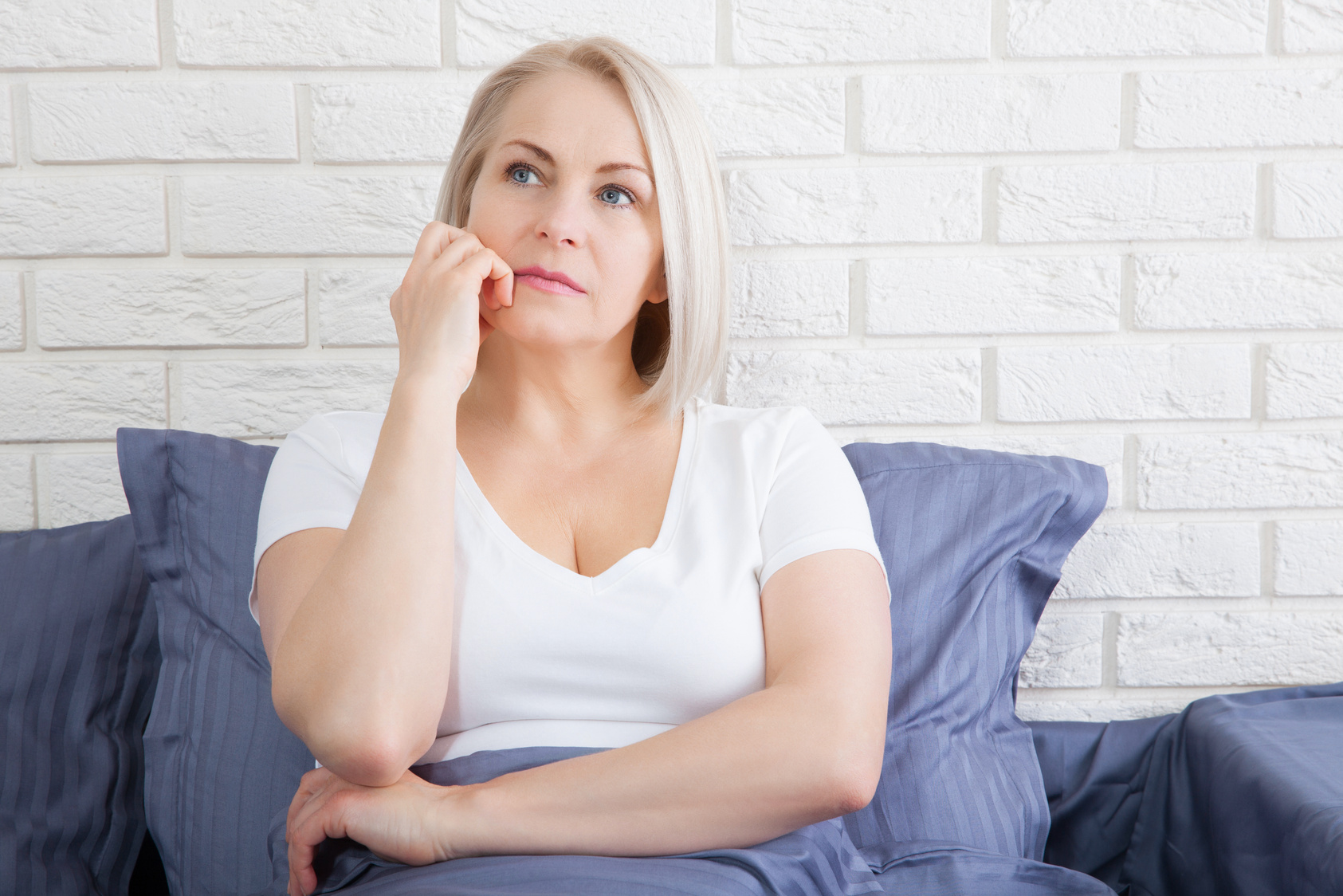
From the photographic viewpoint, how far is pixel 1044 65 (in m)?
1.40

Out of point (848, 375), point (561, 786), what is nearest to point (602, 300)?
point (848, 375)

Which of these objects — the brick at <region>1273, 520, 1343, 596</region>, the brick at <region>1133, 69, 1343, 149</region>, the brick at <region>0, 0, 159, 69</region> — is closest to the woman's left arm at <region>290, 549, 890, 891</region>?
the brick at <region>1273, 520, 1343, 596</region>

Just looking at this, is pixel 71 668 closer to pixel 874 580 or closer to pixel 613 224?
pixel 613 224

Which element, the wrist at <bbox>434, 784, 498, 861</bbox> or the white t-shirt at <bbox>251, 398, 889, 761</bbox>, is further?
the white t-shirt at <bbox>251, 398, 889, 761</bbox>

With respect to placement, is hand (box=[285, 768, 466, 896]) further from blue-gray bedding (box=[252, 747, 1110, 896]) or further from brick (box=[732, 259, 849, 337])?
brick (box=[732, 259, 849, 337])

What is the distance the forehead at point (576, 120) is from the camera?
1148mm

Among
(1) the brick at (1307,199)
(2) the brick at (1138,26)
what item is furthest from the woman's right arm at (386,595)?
(1) the brick at (1307,199)

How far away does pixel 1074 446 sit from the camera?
145cm

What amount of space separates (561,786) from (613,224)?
26.2 inches

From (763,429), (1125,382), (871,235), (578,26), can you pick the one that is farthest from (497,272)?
(1125,382)

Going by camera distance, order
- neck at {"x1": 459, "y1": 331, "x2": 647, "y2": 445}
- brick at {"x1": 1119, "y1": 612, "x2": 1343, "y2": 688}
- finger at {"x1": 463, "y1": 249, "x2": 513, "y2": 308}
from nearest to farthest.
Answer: finger at {"x1": 463, "y1": 249, "x2": 513, "y2": 308}
neck at {"x1": 459, "y1": 331, "x2": 647, "y2": 445}
brick at {"x1": 1119, "y1": 612, "x2": 1343, "y2": 688}

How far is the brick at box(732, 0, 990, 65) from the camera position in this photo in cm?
138

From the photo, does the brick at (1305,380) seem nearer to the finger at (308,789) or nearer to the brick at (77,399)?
the finger at (308,789)

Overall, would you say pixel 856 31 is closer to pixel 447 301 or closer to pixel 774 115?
pixel 774 115
